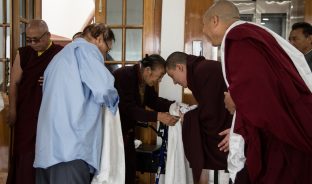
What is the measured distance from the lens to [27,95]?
2.39m

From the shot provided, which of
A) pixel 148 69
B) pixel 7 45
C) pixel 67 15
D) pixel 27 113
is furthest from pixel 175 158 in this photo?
pixel 67 15

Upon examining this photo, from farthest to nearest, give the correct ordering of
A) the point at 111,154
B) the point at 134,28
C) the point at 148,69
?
the point at 134,28 → the point at 148,69 → the point at 111,154

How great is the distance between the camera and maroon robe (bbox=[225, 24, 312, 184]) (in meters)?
1.32

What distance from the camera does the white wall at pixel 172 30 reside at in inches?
120

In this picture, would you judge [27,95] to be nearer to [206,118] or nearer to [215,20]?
[206,118]

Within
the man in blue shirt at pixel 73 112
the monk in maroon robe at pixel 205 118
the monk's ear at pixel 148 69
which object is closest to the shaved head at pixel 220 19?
the monk in maroon robe at pixel 205 118

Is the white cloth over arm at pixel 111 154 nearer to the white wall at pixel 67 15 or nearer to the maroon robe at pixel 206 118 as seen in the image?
the maroon robe at pixel 206 118

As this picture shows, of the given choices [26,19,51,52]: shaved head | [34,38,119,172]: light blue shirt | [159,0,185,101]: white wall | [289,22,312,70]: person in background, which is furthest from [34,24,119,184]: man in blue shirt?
A: [289,22,312,70]: person in background

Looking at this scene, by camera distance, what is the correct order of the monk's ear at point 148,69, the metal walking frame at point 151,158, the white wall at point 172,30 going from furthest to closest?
1. the white wall at point 172,30
2. the metal walking frame at point 151,158
3. the monk's ear at point 148,69

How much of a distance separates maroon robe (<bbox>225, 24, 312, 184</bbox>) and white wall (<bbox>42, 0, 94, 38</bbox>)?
5038mm

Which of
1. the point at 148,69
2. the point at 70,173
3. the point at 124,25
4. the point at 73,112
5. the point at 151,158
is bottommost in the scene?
the point at 151,158

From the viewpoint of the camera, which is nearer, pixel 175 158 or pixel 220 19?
pixel 220 19

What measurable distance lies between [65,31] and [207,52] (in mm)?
3828

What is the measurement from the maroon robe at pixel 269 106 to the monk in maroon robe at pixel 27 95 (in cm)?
140
